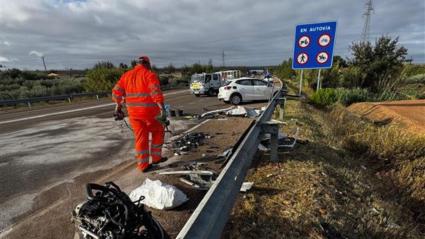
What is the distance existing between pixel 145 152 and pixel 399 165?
4954 millimetres

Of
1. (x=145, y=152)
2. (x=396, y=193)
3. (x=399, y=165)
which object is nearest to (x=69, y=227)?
(x=145, y=152)

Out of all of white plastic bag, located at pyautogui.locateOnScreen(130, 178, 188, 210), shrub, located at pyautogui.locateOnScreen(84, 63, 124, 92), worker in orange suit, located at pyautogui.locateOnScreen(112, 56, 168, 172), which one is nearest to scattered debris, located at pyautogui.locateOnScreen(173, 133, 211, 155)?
worker in orange suit, located at pyautogui.locateOnScreen(112, 56, 168, 172)

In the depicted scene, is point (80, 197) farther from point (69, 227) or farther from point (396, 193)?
point (396, 193)

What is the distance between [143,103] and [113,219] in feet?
10.4

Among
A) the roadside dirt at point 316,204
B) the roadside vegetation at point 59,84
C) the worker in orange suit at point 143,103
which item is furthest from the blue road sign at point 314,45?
the roadside vegetation at point 59,84

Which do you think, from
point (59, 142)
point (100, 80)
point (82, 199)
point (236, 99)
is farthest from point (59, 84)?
point (82, 199)

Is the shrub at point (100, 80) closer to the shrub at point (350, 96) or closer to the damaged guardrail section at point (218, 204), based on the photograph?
the shrub at point (350, 96)

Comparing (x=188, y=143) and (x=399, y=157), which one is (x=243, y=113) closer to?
(x=188, y=143)

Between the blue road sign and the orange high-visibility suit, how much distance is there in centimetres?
667

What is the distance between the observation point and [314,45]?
30.8 feet

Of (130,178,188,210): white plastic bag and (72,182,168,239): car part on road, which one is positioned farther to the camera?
(130,178,188,210): white plastic bag

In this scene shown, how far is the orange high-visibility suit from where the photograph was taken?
4602mm

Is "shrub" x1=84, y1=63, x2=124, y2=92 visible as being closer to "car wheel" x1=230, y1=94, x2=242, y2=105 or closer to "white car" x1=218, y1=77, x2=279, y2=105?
"white car" x1=218, y1=77, x2=279, y2=105

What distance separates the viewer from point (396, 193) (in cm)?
434
